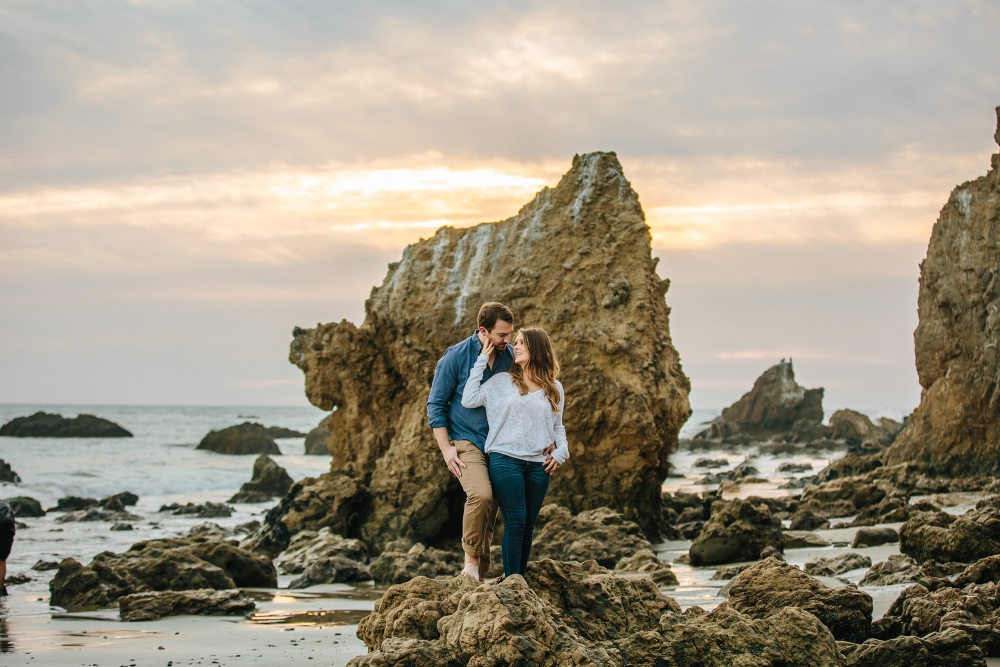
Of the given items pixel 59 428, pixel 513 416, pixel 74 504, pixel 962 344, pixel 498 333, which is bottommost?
pixel 74 504

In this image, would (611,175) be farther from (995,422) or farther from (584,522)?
(995,422)

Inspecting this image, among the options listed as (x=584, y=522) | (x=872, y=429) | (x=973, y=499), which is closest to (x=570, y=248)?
(x=584, y=522)

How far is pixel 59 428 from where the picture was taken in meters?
52.4

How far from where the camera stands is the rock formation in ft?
171

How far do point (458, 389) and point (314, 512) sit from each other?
9.39 m

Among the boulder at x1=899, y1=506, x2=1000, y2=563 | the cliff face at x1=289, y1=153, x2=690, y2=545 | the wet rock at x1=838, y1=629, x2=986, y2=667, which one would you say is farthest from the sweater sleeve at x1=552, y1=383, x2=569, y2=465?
the cliff face at x1=289, y1=153, x2=690, y2=545

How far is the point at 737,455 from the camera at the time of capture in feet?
142

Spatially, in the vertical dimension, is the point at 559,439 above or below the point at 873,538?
above

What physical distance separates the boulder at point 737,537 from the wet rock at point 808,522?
10.2ft

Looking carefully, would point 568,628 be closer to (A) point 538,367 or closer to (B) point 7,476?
(A) point 538,367

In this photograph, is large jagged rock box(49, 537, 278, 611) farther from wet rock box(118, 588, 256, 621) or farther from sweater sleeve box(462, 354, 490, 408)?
sweater sleeve box(462, 354, 490, 408)

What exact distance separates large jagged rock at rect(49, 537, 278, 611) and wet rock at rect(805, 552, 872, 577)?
591cm

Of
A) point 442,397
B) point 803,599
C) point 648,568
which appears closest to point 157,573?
point 648,568

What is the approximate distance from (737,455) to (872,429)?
28.6ft
